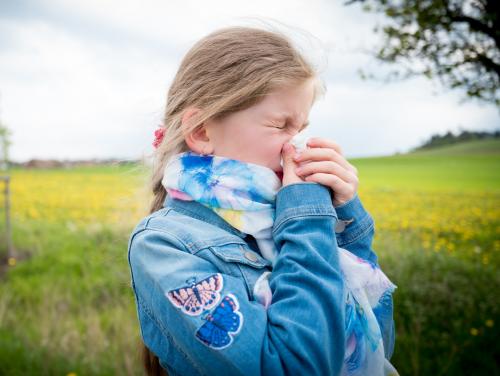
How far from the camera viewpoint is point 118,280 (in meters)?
4.89

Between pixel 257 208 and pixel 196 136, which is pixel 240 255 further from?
pixel 196 136

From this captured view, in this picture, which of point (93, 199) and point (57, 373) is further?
point (93, 199)

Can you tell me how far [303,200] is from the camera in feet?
3.88

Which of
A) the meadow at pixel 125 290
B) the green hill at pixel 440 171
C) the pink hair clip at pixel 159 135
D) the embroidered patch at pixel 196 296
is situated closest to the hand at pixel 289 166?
the embroidered patch at pixel 196 296

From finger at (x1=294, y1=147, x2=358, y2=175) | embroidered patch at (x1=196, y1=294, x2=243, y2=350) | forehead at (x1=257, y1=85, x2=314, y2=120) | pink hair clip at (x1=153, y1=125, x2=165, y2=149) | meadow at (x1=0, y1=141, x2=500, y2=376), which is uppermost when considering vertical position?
forehead at (x1=257, y1=85, x2=314, y2=120)

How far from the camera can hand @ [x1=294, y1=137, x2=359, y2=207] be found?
1.22 m

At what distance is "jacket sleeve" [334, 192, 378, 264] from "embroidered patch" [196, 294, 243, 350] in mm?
490

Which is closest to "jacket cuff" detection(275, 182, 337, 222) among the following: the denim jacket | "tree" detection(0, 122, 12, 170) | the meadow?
the denim jacket

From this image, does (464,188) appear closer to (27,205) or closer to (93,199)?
(93,199)

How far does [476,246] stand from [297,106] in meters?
5.58

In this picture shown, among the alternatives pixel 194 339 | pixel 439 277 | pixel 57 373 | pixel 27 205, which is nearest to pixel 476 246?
pixel 439 277

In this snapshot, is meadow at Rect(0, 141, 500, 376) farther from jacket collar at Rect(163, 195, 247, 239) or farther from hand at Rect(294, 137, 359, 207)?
hand at Rect(294, 137, 359, 207)

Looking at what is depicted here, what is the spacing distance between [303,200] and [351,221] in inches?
10.3

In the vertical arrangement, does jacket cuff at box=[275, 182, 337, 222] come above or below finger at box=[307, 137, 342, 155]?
below
